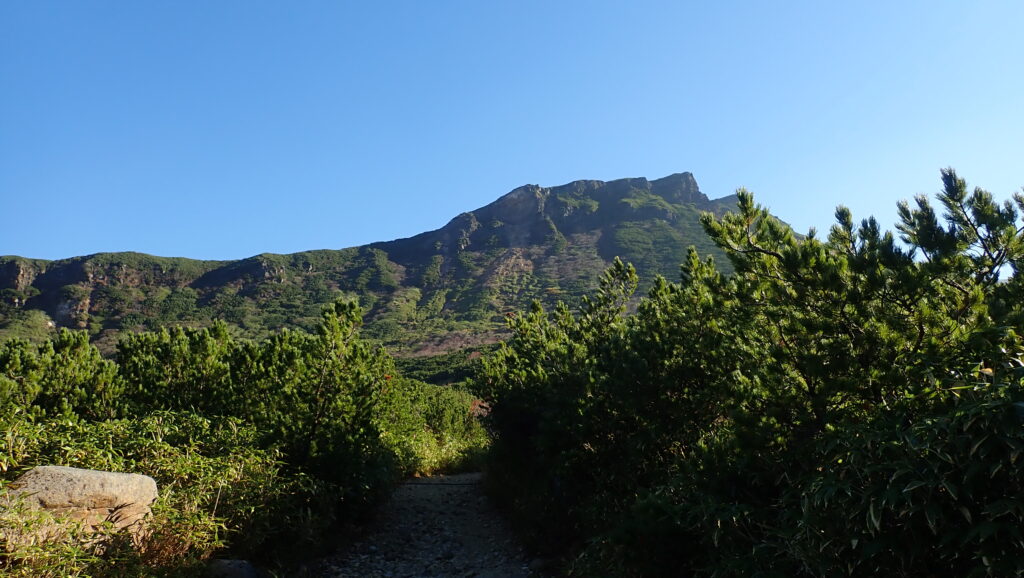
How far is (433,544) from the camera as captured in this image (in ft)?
29.5

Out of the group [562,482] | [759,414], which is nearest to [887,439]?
[759,414]

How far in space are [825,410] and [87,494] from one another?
6.09m

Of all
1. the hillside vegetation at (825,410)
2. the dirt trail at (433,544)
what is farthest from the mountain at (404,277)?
the hillside vegetation at (825,410)

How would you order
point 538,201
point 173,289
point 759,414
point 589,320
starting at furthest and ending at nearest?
point 538,201 < point 173,289 < point 589,320 < point 759,414

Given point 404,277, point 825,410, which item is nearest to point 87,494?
point 825,410

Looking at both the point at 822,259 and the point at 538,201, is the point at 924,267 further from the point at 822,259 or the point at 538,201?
the point at 538,201

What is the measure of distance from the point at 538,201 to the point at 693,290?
125081 millimetres

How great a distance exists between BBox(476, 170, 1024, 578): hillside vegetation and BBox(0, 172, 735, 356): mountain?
182 ft

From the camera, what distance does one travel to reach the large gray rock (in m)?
4.32

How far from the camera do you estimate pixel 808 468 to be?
3.63m

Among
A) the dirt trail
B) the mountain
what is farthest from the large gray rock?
the mountain

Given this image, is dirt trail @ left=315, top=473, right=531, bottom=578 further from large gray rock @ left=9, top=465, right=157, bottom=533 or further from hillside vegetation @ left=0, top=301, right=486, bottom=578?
large gray rock @ left=9, top=465, right=157, bottom=533

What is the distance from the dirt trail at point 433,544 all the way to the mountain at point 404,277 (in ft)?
162

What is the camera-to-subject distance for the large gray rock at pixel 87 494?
14.2 ft
